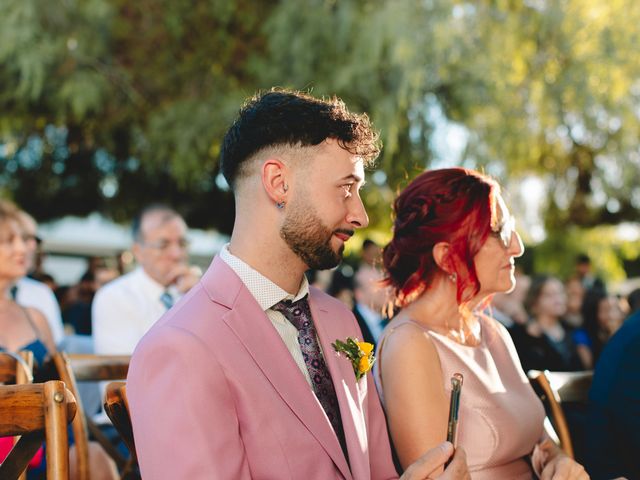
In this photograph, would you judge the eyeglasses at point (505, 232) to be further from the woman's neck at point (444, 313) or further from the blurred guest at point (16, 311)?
the blurred guest at point (16, 311)

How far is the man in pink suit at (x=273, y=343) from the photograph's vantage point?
1655mm

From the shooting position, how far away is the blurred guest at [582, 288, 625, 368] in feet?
23.6

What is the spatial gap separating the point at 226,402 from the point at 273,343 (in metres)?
0.23

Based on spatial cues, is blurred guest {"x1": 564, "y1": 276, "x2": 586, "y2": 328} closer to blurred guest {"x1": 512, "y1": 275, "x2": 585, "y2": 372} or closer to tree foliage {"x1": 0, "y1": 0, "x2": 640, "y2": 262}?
blurred guest {"x1": 512, "y1": 275, "x2": 585, "y2": 372}

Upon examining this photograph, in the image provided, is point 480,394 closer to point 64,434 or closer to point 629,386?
point 629,386

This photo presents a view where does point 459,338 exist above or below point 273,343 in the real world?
below

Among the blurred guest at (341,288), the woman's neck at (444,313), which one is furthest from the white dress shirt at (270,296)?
the blurred guest at (341,288)

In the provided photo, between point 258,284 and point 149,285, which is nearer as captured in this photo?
point 258,284

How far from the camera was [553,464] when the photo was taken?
7.75ft

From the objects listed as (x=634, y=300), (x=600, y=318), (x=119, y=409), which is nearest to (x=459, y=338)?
(x=119, y=409)

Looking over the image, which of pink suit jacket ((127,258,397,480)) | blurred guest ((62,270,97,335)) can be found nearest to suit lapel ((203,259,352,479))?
pink suit jacket ((127,258,397,480))

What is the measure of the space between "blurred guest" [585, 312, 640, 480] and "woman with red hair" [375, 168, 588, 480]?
11.6 inches

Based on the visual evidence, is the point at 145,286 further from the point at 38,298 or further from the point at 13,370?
the point at 13,370

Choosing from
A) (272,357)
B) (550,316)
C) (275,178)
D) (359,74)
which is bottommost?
(550,316)
